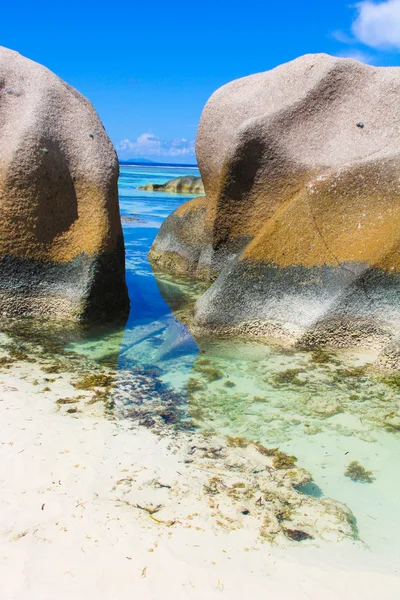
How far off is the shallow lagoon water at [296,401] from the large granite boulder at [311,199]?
0.31m

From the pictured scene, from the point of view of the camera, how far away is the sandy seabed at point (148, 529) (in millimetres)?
1871

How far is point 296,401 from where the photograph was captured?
348 cm

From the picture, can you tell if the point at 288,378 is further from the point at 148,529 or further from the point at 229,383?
the point at 148,529

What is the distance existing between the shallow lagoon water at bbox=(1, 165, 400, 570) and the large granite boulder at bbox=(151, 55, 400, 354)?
0.31 meters

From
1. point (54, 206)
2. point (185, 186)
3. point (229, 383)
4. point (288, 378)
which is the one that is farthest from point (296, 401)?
point (185, 186)

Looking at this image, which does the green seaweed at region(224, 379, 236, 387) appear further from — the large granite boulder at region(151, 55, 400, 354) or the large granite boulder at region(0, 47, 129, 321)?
the large granite boulder at region(0, 47, 129, 321)

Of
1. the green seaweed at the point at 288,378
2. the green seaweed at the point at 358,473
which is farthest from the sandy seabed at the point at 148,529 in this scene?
the green seaweed at the point at 288,378

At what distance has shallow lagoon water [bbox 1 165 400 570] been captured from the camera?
8.45 ft

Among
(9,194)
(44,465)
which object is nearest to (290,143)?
(9,194)

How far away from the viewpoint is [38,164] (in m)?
4.48

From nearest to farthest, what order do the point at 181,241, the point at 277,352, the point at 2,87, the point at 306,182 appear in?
the point at 277,352, the point at 2,87, the point at 306,182, the point at 181,241

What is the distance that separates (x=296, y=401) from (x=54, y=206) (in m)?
2.64

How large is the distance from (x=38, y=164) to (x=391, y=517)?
3.66 m

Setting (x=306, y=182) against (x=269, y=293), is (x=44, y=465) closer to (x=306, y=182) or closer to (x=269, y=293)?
(x=269, y=293)
